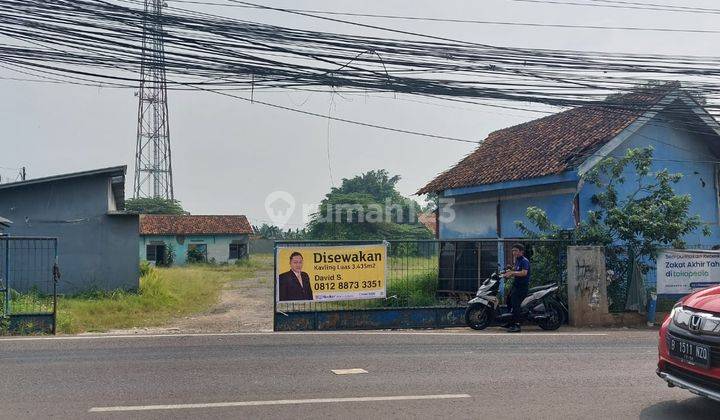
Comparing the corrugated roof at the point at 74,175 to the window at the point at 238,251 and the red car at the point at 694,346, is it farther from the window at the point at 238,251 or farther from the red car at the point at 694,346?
the window at the point at 238,251

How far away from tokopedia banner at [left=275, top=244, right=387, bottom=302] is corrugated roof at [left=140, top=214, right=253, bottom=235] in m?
37.7

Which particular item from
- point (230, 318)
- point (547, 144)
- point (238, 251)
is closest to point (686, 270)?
point (547, 144)

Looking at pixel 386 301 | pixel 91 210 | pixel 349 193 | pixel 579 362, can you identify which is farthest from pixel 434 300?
pixel 349 193

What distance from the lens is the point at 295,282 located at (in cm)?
1173

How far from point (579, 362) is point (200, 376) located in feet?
15.6

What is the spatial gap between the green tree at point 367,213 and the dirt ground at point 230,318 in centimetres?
2315

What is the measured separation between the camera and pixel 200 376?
24.2 feet

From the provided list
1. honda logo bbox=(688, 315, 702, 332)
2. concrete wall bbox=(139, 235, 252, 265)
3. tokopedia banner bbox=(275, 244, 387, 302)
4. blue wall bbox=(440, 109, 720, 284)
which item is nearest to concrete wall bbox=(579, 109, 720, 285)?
blue wall bbox=(440, 109, 720, 284)

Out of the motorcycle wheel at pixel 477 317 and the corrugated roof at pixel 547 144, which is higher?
the corrugated roof at pixel 547 144

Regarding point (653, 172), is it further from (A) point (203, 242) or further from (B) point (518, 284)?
(A) point (203, 242)

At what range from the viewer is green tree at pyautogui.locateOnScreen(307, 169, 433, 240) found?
49.9m

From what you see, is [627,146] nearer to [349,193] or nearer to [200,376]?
[200,376]

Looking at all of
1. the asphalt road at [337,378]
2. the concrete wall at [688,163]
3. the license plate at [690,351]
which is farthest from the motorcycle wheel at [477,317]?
the concrete wall at [688,163]

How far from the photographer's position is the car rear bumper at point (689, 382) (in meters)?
5.18
